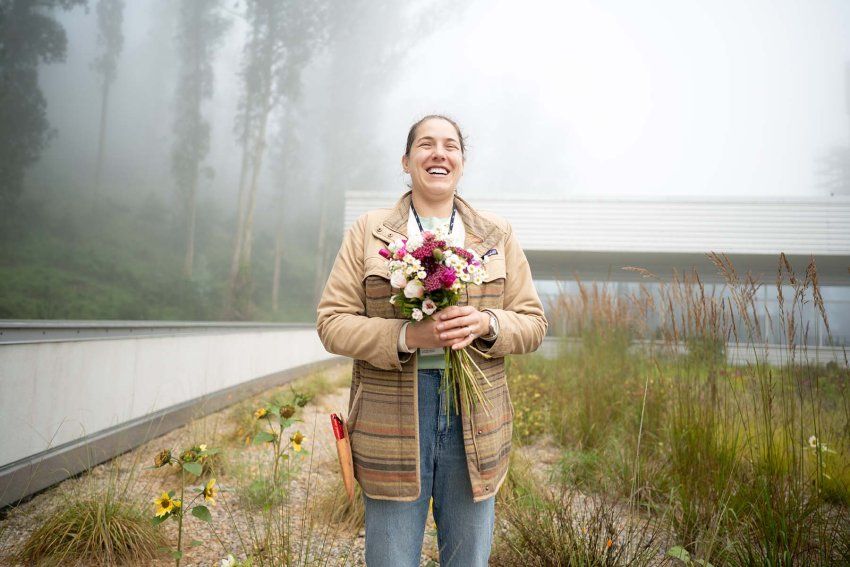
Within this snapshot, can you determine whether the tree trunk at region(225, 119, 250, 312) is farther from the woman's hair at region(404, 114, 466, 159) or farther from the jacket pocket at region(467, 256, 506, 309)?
the jacket pocket at region(467, 256, 506, 309)

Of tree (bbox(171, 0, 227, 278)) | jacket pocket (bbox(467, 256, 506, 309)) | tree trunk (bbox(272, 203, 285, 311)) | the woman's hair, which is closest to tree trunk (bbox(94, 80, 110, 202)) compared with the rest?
tree (bbox(171, 0, 227, 278))

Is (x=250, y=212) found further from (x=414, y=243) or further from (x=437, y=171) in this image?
(x=414, y=243)

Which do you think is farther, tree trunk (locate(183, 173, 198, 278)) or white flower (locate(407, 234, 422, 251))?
tree trunk (locate(183, 173, 198, 278))

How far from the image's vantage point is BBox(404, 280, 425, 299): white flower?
126 cm

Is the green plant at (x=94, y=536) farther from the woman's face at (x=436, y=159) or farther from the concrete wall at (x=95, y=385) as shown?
the woman's face at (x=436, y=159)

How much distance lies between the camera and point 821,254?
18281mm

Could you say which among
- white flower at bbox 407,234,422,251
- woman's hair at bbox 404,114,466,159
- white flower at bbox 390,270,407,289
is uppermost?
woman's hair at bbox 404,114,466,159

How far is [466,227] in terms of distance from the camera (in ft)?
5.52

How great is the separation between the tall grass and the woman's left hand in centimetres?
103

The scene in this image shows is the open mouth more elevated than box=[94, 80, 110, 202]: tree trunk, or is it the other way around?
box=[94, 80, 110, 202]: tree trunk

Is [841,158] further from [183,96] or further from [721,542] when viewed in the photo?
[721,542]

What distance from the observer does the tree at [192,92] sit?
2619cm

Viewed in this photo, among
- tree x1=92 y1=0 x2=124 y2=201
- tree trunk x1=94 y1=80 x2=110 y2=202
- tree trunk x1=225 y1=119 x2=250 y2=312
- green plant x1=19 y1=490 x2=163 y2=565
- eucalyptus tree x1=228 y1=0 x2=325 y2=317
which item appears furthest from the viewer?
eucalyptus tree x1=228 y1=0 x2=325 y2=317

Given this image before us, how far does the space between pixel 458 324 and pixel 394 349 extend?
0.20 meters
